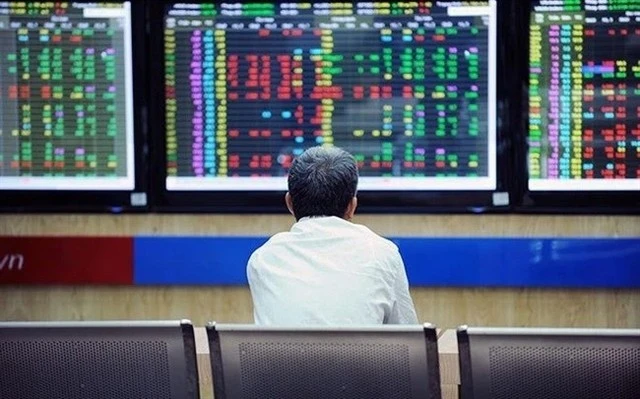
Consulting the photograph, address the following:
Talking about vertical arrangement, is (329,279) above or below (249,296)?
above

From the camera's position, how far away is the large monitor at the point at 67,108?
6.01m

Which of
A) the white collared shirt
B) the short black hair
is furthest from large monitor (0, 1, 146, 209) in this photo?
the white collared shirt

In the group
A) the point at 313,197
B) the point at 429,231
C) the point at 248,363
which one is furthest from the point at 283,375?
the point at 429,231

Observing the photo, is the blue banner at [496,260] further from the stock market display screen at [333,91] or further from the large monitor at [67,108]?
the large monitor at [67,108]

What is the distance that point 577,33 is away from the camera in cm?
579

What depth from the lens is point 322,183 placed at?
4.01m

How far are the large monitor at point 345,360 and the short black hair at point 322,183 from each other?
83cm

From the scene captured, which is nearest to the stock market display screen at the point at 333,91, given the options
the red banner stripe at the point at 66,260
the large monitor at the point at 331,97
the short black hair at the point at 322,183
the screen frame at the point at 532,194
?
the large monitor at the point at 331,97

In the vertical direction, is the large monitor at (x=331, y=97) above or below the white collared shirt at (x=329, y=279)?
above

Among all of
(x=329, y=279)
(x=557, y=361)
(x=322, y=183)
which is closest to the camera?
(x=557, y=361)

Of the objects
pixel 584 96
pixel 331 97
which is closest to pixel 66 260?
pixel 331 97

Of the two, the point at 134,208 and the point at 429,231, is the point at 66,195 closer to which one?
the point at 134,208

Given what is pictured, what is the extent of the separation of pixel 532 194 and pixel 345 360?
9.18 ft

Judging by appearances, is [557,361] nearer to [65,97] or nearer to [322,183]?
[322,183]
